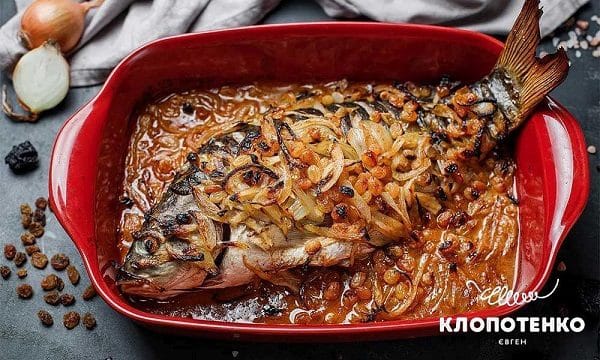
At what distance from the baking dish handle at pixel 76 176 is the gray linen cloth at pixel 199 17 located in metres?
0.68

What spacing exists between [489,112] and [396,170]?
0.52 meters

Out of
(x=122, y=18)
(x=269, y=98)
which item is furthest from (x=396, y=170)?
(x=122, y=18)

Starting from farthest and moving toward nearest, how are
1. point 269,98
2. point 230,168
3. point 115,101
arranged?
point 269,98 → point 115,101 → point 230,168

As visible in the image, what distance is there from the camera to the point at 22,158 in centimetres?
362

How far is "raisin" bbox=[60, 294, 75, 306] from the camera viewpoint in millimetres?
3457

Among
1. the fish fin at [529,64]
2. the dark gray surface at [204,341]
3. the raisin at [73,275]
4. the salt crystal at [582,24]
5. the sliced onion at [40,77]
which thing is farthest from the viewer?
the salt crystal at [582,24]

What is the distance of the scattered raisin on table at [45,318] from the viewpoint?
3.42 meters

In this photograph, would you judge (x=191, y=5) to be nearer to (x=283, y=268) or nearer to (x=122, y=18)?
(x=122, y=18)

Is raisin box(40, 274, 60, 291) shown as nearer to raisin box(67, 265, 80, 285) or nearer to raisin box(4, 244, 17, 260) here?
raisin box(67, 265, 80, 285)

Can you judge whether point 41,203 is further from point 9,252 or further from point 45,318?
point 45,318

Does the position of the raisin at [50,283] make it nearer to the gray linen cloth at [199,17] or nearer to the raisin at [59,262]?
the raisin at [59,262]

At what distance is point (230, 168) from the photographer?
3072 millimetres
